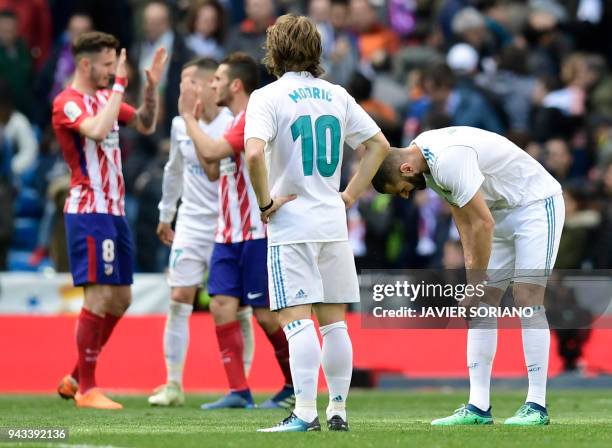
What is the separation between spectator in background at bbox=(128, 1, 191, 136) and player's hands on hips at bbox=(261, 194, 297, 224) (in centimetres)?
1035

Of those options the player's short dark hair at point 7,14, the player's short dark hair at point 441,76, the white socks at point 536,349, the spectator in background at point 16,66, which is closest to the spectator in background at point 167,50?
the spectator in background at point 16,66

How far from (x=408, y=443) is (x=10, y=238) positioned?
36.7 ft

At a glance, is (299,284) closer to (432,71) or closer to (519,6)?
(432,71)

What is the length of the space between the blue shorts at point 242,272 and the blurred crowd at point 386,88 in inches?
213

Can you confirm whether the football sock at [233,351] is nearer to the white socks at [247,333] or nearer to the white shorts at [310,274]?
the white socks at [247,333]

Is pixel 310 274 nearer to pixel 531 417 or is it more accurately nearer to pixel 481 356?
pixel 481 356

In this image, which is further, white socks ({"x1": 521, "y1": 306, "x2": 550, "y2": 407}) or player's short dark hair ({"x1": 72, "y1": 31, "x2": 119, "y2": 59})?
player's short dark hair ({"x1": 72, "y1": 31, "x2": 119, "y2": 59})

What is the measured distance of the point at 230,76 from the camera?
1204cm

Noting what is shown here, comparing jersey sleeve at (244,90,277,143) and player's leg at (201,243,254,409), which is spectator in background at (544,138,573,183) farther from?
jersey sleeve at (244,90,277,143)

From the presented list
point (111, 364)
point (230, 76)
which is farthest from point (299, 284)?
point (111, 364)

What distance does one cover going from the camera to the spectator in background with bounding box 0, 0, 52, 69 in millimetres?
21719

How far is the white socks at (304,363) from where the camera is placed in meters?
8.85

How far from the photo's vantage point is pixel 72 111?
473 inches

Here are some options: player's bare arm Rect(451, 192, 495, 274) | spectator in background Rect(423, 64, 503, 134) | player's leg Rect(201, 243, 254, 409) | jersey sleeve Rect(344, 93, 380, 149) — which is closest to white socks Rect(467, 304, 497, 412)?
player's bare arm Rect(451, 192, 495, 274)
